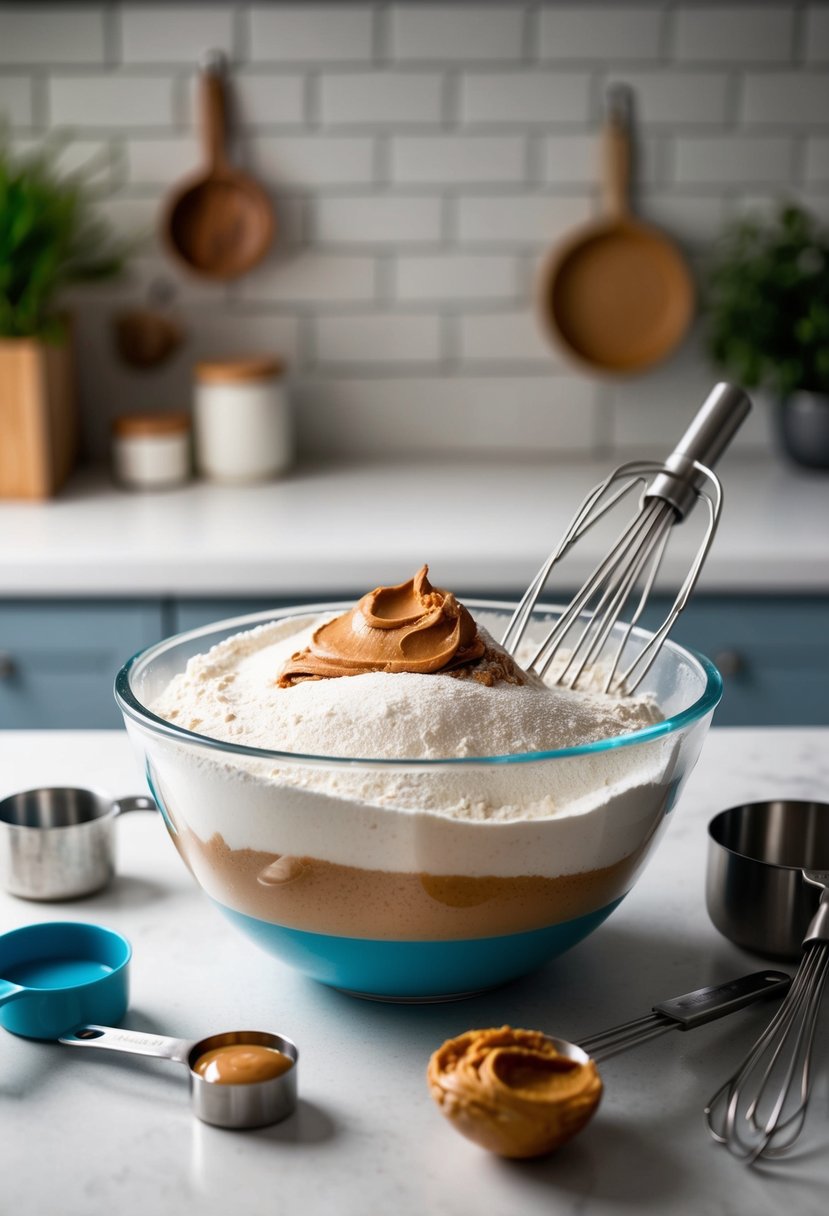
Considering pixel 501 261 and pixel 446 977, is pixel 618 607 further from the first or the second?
pixel 501 261

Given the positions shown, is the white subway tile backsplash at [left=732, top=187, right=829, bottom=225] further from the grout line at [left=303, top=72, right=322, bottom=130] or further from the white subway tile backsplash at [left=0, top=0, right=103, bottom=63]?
the white subway tile backsplash at [left=0, top=0, right=103, bottom=63]

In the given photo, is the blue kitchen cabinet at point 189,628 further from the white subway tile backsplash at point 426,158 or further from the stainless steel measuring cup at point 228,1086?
the stainless steel measuring cup at point 228,1086

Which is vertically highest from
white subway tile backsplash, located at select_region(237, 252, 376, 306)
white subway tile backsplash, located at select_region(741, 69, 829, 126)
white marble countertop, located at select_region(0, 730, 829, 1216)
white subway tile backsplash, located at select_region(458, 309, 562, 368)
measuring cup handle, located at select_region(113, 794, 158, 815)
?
white subway tile backsplash, located at select_region(741, 69, 829, 126)

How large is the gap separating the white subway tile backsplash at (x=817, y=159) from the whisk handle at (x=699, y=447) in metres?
A: 1.61

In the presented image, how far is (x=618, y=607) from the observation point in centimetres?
86

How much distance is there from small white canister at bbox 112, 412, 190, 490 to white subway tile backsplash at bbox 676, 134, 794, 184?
956 mm

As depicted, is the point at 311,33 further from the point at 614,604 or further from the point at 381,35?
the point at 614,604

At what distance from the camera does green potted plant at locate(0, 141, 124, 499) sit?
196cm

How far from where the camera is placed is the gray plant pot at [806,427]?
2137mm

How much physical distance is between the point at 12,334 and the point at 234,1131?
1601 millimetres

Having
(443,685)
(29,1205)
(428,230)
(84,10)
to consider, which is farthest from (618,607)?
(84,10)

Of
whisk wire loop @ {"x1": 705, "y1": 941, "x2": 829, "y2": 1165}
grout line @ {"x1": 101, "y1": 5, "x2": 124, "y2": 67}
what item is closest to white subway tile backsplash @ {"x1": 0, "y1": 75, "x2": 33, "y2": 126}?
grout line @ {"x1": 101, "y1": 5, "x2": 124, "y2": 67}

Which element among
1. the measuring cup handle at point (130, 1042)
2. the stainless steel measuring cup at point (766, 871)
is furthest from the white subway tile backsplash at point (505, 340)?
the measuring cup handle at point (130, 1042)

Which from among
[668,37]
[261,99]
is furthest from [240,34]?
[668,37]
